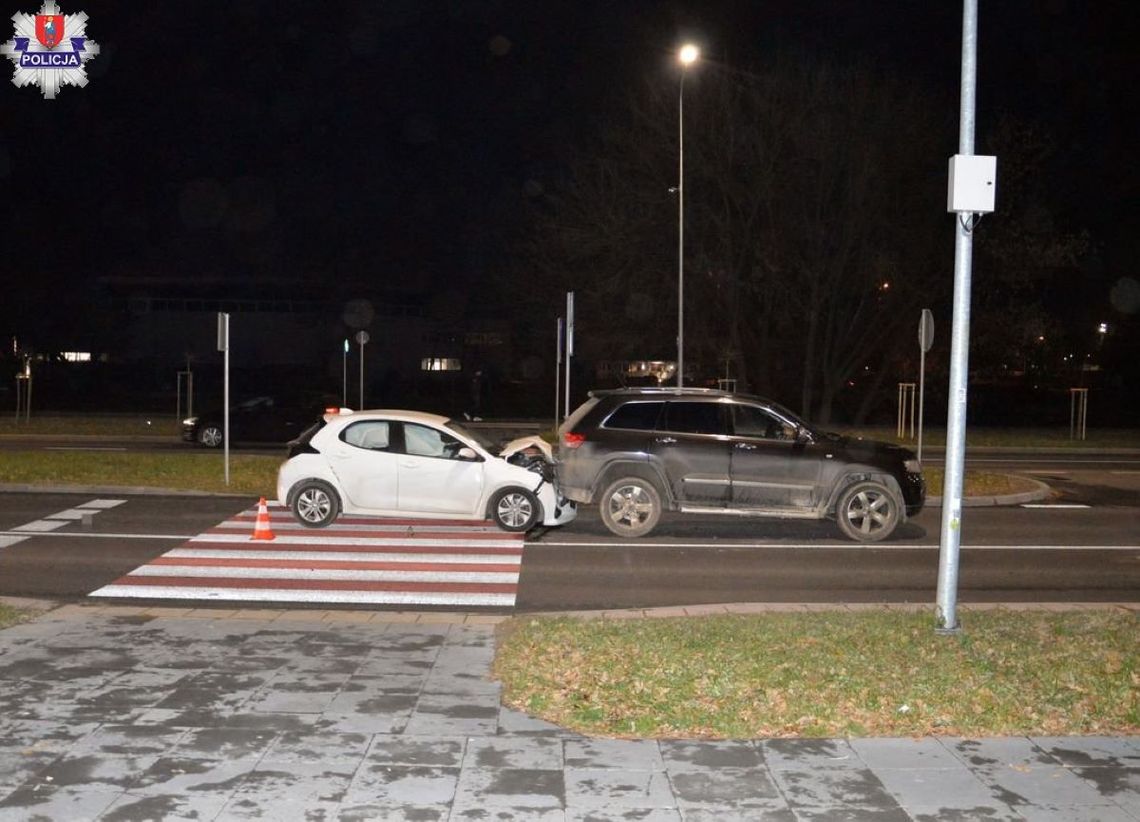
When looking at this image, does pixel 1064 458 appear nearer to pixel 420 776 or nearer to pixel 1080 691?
pixel 1080 691

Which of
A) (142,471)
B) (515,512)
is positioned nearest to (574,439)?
(515,512)

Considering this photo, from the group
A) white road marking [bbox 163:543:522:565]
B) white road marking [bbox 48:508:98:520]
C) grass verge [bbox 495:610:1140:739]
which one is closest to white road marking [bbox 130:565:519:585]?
white road marking [bbox 163:543:522:565]

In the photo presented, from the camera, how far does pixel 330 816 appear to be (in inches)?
208

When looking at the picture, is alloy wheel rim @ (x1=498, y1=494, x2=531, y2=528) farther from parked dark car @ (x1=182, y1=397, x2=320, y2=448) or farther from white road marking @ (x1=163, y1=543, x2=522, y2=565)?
parked dark car @ (x1=182, y1=397, x2=320, y2=448)

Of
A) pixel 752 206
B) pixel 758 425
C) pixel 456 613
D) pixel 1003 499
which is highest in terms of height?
pixel 752 206

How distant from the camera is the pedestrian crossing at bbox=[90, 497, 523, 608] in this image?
36.0 feet

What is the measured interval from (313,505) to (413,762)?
8979mm

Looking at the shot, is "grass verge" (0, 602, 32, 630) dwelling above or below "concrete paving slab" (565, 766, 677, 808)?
below

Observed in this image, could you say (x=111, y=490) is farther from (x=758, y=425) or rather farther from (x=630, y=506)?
(x=758, y=425)

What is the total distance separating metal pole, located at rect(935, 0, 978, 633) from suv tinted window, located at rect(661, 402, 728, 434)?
6359 millimetres

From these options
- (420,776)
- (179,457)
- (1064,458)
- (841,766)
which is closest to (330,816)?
(420,776)

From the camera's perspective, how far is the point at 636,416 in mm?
15016

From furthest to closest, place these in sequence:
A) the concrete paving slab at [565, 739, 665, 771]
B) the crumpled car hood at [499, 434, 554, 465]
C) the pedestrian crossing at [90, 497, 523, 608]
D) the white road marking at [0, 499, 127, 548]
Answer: the crumpled car hood at [499, 434, 554, 465]
the white road marking at [0, 499, 127, 548]
the pedestrian crossing at [90, 497, 523, 608]
the concrete paving slab at [565, 739, 665, 771]

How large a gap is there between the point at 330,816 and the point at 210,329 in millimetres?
61694
